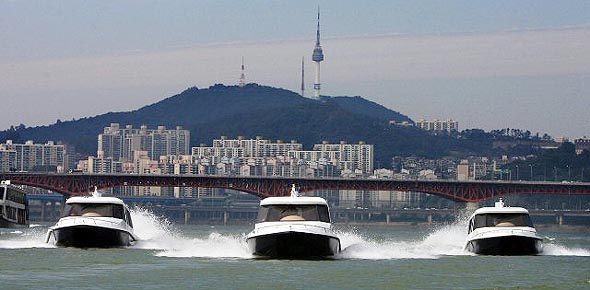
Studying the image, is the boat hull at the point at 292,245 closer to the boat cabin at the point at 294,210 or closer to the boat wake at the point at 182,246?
the boat cabin at the point at 294,210

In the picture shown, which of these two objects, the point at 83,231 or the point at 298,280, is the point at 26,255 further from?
the point at 298,280

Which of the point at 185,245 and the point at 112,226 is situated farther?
the point at 185,245

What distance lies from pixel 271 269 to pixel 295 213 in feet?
15.6

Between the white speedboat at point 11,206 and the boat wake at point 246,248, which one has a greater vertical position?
the white speedboat at point 11,206

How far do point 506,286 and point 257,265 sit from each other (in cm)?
911

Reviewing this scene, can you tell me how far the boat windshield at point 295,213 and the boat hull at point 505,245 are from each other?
33.6 ft

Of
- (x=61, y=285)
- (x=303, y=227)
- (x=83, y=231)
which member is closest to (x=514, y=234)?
(x=303, y=227)

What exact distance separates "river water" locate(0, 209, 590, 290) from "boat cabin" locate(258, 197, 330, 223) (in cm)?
156

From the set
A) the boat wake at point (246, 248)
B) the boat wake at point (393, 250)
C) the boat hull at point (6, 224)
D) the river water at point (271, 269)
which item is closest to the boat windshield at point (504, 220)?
the river water at point (271, 269)

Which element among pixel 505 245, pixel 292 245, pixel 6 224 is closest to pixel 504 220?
pixel 505 245

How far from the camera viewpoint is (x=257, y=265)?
186 ft

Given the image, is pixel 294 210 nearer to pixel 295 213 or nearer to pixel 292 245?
pixel 295 213

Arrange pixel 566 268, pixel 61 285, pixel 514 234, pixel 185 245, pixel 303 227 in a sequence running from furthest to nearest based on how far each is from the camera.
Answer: pixel 185 245 → pixel 514 234 → pixel 566 268 → pixel 303 227 → pixel 61 285

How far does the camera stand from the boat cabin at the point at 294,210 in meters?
59.1
